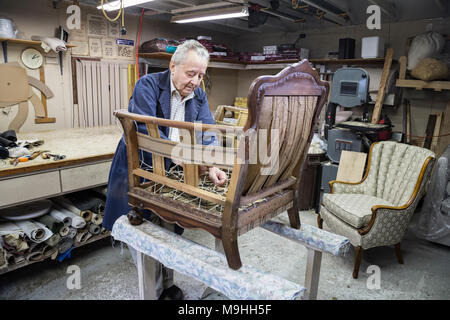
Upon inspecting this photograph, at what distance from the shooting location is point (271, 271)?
2.71m

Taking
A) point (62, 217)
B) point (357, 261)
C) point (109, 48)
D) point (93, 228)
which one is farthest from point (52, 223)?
point (109, 48)

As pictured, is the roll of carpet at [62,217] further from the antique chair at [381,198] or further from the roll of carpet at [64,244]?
the antique chair at [381,198]

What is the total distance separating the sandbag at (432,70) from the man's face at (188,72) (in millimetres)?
3244

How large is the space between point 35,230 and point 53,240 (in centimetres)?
17

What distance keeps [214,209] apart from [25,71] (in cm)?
318

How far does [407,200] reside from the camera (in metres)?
2.80

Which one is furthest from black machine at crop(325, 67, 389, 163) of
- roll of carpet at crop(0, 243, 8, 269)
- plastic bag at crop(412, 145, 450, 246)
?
roll of carpet at crop(0, 243, 8, 269)

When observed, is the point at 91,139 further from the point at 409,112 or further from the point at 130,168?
the point at 409,112

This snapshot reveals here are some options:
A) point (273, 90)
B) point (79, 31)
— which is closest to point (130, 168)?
point (273, 90)

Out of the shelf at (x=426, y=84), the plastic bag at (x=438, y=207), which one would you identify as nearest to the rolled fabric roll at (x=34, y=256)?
the plastic bag at (x=438, y=207)

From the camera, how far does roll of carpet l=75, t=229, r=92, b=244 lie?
2.63 meters

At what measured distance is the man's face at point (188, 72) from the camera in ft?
5.10

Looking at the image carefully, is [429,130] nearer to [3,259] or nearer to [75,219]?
[75,219]

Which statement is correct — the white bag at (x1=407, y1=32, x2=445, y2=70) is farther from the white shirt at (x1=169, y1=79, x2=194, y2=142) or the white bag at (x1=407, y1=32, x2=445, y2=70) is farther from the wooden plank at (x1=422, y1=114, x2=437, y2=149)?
the white shirt at (x1=169, y1=79, x2=194, y2=142)
